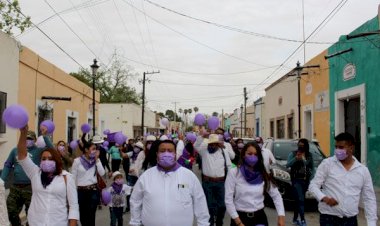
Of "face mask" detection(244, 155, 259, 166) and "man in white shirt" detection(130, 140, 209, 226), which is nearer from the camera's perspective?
"man in white shirt" detection(130, 140, 209, 226)

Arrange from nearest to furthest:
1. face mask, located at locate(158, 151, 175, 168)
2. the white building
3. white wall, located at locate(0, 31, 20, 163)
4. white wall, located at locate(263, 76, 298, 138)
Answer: face mask, located at locate(158, 151, 175, 168) < white wall, located at locate(0, 31, 20, 163) < white wall, located at locate(263, 76, 298, 138) < the white building

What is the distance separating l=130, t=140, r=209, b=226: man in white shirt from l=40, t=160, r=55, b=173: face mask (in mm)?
1049

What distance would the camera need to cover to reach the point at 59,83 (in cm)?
2228

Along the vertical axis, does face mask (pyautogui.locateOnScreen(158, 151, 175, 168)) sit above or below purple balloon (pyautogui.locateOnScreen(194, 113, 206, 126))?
below

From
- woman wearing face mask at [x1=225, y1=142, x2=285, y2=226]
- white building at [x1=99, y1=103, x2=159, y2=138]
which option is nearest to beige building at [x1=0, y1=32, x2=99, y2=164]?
woman wearing face mask at [x1=225, y1=142, x2=285, y2=226]

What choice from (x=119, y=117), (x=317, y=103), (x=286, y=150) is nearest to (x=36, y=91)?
(x=286, y=150)

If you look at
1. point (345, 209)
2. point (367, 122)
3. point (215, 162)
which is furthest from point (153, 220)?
point (367, 122)

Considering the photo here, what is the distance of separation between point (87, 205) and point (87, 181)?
36 centimetres

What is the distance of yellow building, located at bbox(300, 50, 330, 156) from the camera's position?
22.1 m

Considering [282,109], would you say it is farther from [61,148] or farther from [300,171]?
[61,148]

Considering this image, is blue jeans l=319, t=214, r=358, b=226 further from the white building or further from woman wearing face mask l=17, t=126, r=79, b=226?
the white building

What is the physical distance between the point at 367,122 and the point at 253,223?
13.1 m

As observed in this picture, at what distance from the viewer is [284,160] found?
12844mm

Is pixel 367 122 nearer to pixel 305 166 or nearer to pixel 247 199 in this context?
pixel 305 166
